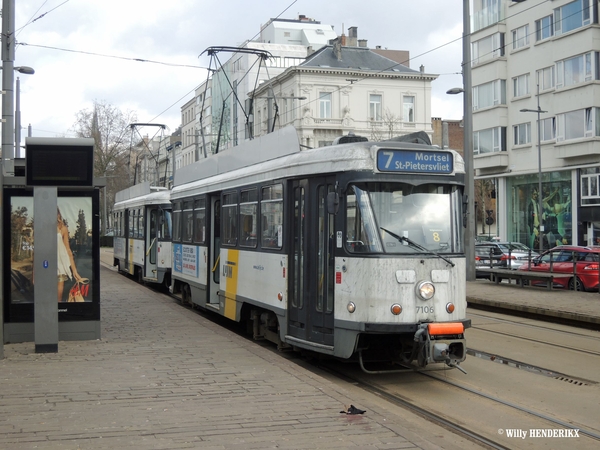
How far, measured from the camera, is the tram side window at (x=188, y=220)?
1632 cm

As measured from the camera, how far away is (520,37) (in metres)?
44.2

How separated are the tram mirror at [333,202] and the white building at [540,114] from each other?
32.7 m

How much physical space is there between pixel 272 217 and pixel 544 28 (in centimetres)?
3582

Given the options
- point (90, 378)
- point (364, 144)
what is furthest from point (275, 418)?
point (364, 144)

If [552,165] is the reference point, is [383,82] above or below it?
above

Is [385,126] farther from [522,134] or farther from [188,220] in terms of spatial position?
[188,220]

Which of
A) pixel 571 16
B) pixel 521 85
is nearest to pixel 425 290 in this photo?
pixel 571 16

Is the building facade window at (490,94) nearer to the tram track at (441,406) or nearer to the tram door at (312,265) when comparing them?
the tram track at (441,406)

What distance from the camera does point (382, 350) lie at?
9742mm

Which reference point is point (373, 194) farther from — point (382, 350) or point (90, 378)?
point (90, 378)

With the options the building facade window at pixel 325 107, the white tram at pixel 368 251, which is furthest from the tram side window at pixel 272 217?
the building facade window at pixel 325 107

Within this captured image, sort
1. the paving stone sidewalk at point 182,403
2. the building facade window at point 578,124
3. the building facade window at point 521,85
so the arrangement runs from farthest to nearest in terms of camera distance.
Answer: the building facade window at point 521,85, the building facade window at point 578,124, the paving stone sidewalk at point 182,403

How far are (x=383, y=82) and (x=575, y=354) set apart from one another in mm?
55614

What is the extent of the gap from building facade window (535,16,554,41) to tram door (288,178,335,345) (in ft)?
117
